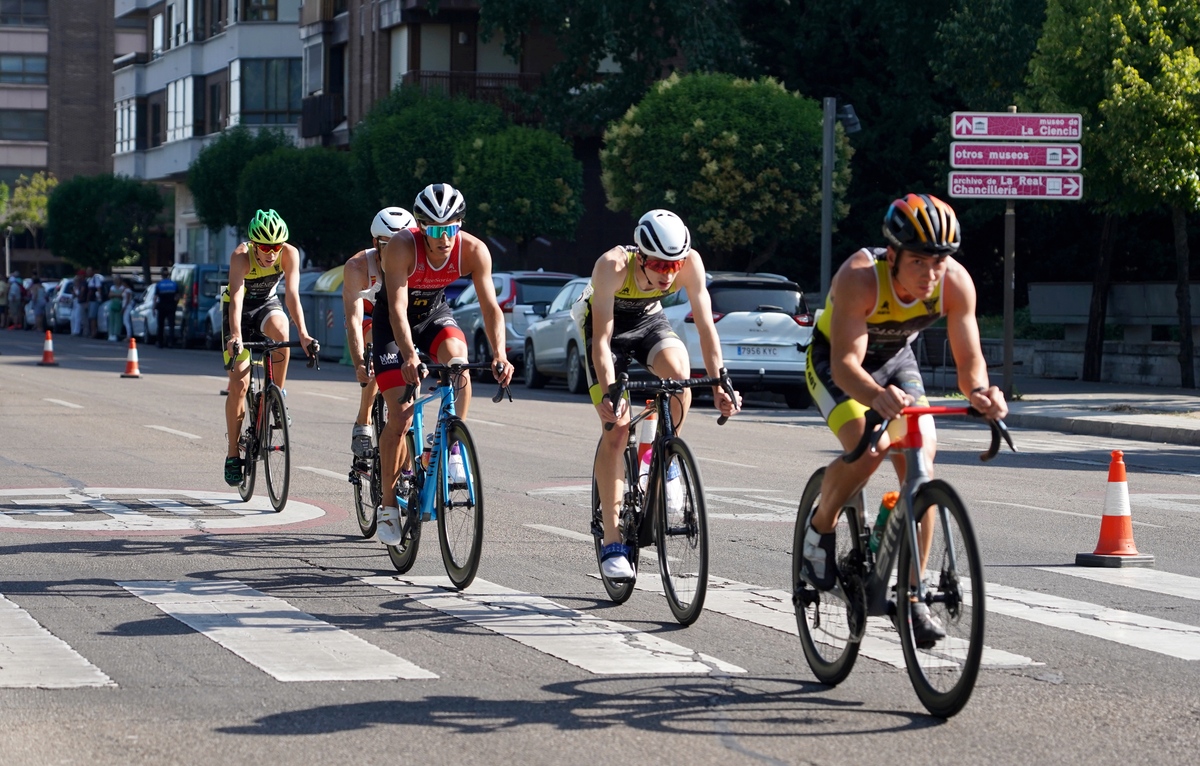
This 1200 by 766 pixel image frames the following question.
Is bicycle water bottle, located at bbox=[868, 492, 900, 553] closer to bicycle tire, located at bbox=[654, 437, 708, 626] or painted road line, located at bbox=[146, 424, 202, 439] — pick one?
bicycle tire, located at bbox=[654, 437, 708, 626]

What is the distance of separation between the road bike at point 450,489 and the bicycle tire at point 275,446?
2.83 metres

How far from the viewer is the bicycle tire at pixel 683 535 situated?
7719mm

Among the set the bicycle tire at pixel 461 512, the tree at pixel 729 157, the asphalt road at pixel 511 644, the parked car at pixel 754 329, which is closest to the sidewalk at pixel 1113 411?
the parked car at pixel 754 329

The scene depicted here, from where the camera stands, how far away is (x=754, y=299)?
23875 mm

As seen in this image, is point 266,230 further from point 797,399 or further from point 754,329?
point 797,399

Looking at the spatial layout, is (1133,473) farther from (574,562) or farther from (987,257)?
(987,257)

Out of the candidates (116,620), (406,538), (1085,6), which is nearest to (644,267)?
(406,538)

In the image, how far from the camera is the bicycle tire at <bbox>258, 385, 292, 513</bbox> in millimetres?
11930

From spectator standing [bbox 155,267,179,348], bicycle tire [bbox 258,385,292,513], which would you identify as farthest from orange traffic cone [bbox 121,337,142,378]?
bicycle tire [bbox 258,385,292,513]

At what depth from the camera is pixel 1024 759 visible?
5625 mm

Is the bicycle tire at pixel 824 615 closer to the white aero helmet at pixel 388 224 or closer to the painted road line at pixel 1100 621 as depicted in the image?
the painted road line at pixel 1100 621

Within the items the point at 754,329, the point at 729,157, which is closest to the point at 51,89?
the point at 729,157

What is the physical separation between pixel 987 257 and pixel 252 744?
37650 millimetres

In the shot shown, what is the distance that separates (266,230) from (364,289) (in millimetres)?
1789
